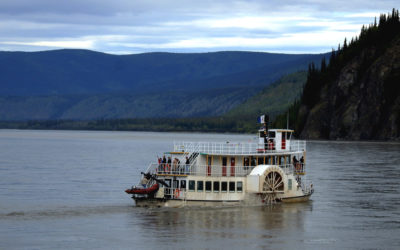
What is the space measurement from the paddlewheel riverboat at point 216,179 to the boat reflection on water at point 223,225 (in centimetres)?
78

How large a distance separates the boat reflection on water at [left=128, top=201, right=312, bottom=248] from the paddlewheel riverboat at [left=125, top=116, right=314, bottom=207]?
783mm

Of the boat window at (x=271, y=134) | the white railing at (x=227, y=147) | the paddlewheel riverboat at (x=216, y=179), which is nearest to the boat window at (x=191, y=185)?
the paddlewheel riverboat at (x=216, y=179)

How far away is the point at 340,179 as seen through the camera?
8425cm

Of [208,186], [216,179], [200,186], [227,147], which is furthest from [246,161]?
[200,186]

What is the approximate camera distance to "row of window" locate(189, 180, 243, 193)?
5494 centimetres

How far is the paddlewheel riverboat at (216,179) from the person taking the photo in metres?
54.9

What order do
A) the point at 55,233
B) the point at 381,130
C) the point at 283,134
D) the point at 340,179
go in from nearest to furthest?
the point at 55,233
the point at 283,134
the point at 340,179
the point at 381,130

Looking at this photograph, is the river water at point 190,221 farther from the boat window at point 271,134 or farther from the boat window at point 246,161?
the boat window at point 271,134

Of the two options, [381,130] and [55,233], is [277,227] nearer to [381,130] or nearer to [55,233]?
[55,233]

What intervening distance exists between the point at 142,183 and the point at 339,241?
17170 mm

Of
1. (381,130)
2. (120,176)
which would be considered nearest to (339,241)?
(120,176)

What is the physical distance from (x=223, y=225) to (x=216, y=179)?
6154mm

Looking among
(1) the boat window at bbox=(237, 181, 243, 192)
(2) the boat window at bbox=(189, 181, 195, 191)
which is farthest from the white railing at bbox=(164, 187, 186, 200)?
(1) the boat window at bbox=(237, 181, 243, 192)

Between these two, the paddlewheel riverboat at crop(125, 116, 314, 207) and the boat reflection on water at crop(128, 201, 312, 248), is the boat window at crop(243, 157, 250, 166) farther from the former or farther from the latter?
the boat reflection on water at crop(128, 201, 312, 248)
